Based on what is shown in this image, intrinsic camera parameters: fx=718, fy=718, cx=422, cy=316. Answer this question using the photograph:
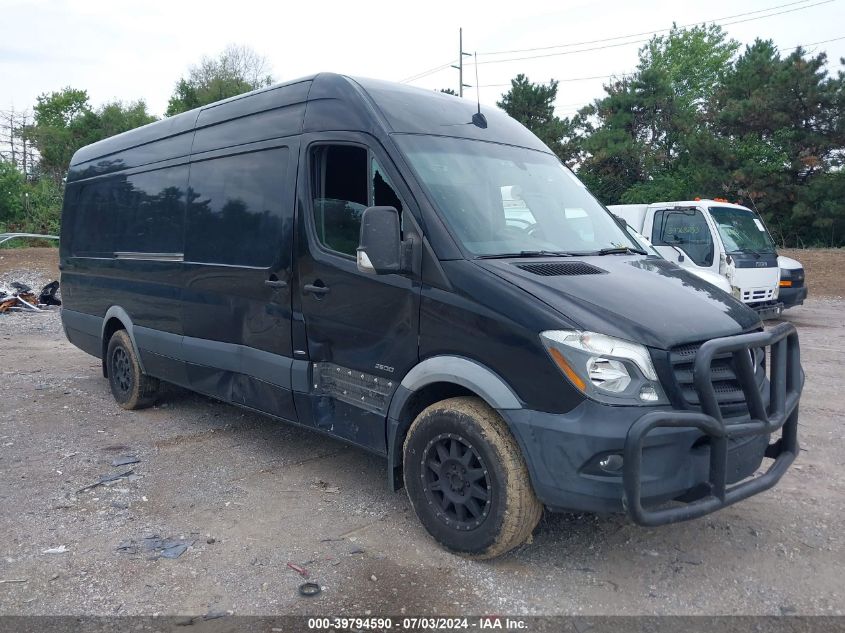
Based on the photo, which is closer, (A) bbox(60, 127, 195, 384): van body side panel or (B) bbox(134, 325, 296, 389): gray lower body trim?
(B) bbox(134, 325, 296, 389): gray lower body trim

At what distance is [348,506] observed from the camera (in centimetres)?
456

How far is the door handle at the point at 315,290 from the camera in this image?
4484mm

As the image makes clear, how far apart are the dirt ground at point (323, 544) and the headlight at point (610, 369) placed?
1.01 meters

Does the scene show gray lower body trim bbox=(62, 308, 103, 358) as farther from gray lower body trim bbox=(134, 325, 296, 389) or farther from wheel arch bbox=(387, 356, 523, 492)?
wheel arch bbox=(387, 356, 523, 492)

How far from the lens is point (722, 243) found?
11703 millimetres

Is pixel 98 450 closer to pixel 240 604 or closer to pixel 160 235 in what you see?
pixel 160 235

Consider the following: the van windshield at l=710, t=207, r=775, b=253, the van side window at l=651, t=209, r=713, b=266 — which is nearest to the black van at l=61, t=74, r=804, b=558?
the van side window at l=651, t=209, r=713, b=266

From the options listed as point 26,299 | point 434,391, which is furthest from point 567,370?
point 26,299

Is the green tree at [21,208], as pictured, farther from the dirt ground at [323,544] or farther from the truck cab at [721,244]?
the dirt ground at [323,544]

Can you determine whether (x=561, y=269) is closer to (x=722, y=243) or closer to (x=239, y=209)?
(x=239, y=209)

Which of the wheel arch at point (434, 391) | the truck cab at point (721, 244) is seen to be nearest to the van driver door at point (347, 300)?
the wheel arch at point (434, 391)

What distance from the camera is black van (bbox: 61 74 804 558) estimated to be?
10.7 feet

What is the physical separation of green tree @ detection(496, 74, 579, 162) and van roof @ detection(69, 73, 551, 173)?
99.9ft

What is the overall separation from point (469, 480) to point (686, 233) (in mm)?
9702
